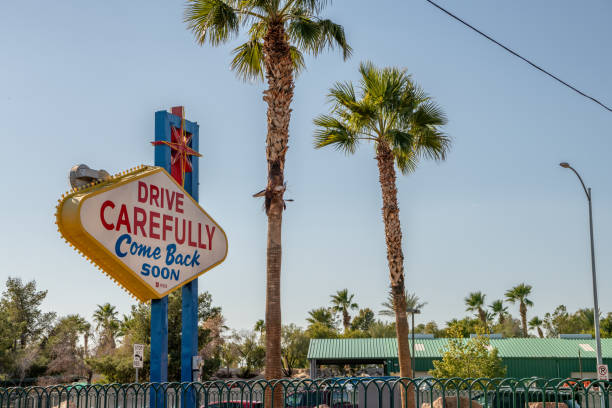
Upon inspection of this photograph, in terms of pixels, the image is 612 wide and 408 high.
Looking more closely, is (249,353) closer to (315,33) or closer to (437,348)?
(437,348)

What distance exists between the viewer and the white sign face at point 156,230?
36.0 ft

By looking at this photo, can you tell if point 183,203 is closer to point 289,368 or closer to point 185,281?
point 185,281

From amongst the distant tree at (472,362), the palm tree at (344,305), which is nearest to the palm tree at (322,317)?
the palm tree at (344,305)

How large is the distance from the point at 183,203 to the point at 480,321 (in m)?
74.2

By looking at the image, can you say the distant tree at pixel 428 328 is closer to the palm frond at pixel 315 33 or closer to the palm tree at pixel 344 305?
the palm tree at pixel 344 305

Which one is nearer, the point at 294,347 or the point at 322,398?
the point at 322,398

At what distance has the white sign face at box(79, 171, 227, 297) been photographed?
36.0ft

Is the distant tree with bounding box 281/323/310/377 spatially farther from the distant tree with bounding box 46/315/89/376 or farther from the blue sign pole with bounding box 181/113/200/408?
the blue sign pole with bounding box 181/113/200/408

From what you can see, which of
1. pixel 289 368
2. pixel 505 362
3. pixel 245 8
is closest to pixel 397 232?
pixel 245 8

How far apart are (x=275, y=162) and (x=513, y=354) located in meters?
34.3

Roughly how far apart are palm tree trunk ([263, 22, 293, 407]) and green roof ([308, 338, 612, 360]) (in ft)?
102

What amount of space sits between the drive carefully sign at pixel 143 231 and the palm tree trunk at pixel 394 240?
24.3 feet

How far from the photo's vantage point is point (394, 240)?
19938mm

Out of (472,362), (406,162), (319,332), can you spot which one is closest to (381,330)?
(319,332)
